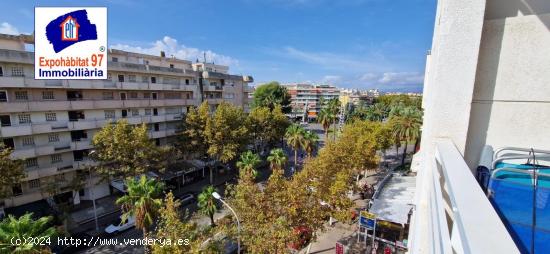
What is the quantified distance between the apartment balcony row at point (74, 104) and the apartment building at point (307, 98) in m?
62.6

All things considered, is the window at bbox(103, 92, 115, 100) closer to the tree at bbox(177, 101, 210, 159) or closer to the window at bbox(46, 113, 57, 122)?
the window at bbox(46, 113, 57, 122)

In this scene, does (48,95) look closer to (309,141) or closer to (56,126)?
(56,126)

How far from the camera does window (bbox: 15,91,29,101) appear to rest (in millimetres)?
19516

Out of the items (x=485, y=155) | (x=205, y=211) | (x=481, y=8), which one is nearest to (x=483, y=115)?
(x=485, y=155)

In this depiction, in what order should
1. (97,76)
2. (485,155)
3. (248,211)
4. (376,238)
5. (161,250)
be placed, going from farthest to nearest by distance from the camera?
1. (97,76)
2. (376,238)
3. (248,211)
4. (161,250)
5. (485,155)

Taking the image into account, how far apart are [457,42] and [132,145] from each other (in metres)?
21.9

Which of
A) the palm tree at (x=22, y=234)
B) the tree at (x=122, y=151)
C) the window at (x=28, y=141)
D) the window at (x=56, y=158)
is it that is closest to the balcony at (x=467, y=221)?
the palm tree at (x=22, y=234)

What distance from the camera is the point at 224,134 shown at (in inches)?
1037

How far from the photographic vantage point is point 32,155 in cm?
1989

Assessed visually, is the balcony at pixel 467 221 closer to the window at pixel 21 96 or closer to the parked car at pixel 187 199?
the parked car at pixel 187 199

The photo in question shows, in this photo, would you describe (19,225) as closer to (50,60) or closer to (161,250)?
(161,250)

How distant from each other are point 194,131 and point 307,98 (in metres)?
74.5

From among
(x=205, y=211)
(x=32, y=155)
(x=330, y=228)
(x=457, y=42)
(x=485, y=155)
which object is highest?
(x=457, y=42)

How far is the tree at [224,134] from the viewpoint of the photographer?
2567cm
